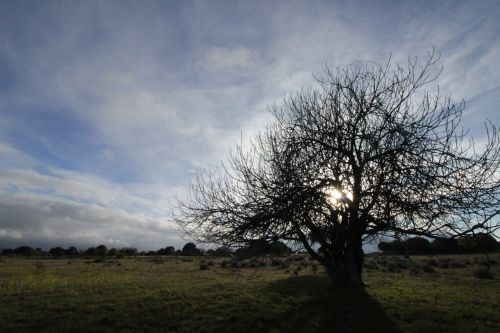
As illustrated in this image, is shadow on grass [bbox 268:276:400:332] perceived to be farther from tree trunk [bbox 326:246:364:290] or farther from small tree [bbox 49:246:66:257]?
small tree [bbox 49:246:66:257]

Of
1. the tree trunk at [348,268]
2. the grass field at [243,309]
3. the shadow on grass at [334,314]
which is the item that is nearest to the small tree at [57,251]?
the grass field at [243,309]

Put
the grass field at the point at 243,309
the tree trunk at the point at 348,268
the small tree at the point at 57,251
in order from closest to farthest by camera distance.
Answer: the grass field at the point at 243,309
the tree trunk at the point at 348,268
the small tree at the point at 57,251

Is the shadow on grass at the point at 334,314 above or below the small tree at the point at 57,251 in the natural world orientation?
below

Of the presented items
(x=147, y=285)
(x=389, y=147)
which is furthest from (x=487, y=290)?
(x=147, y=285)

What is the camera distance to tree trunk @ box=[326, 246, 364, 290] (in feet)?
55.7

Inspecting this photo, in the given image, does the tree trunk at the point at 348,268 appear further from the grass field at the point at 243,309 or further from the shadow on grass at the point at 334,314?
the grass field at the point at 243,309

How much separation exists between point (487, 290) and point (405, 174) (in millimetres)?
15325

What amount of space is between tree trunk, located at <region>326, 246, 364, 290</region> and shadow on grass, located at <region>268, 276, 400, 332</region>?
1.45ft

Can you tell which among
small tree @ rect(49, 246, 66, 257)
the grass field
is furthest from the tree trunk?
small tree @ rect(49, 246, 66, 257)

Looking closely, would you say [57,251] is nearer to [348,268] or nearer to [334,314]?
[348,268]

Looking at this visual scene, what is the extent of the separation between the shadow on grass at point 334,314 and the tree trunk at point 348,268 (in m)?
0.44

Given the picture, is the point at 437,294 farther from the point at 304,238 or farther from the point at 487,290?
the point at 304,238

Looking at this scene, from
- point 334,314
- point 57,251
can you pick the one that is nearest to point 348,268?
point 334,314

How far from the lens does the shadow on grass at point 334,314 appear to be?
11.9 m
